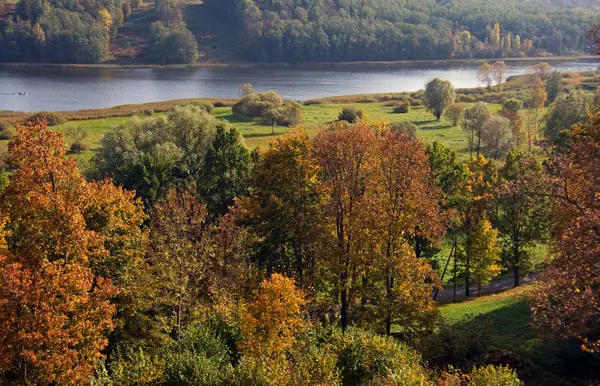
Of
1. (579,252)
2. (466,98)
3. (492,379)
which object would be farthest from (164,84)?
(492,379)

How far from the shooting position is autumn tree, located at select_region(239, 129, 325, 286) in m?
32.6

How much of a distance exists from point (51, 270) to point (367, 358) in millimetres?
12193

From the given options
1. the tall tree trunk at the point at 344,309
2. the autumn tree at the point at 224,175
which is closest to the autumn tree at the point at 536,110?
the autumn tree at the point at 224,175

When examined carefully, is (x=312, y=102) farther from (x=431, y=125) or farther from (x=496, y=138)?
(x=496, y=138)

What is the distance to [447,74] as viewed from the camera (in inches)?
7569

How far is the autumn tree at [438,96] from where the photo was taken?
3858 inches

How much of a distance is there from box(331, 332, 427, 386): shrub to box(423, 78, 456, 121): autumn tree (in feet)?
266

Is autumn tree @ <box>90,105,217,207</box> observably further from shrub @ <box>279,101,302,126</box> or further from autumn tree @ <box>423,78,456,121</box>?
autumn tree @ <box>423,78,456,121</box>

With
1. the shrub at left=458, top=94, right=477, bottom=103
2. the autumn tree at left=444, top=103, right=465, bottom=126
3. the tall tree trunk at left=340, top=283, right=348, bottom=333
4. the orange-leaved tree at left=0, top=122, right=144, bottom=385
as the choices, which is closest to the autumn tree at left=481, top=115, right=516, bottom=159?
the autumn tree at left=444, top=103, right=465, bottom=126

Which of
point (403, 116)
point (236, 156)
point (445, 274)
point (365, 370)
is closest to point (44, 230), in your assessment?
point (365, 370)

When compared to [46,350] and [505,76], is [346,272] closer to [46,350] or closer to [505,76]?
[46,350]

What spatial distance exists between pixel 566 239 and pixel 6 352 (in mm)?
20020

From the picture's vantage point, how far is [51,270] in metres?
19.3

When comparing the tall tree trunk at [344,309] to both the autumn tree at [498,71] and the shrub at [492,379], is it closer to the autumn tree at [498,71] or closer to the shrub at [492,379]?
the shrub at [492,379]
